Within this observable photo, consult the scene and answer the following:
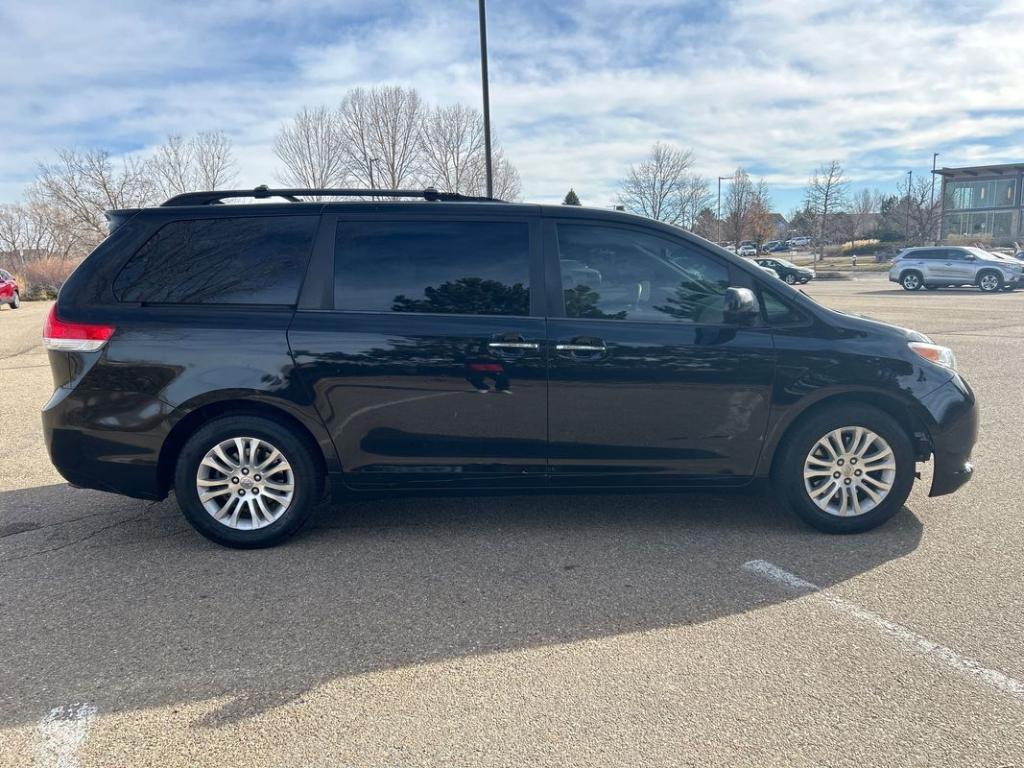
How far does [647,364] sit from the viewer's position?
3.99 m

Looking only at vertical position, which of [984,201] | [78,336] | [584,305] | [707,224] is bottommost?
[78,336]

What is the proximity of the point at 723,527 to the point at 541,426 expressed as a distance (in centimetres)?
133

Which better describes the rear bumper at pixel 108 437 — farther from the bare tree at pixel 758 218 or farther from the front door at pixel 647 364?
the bare tree at pixel 758 218

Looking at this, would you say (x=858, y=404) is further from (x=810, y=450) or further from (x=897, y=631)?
(x=897, y=631)

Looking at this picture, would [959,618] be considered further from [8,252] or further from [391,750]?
[8,252]

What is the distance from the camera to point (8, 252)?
4734 cm

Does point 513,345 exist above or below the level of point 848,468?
above

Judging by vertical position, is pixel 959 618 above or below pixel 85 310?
below

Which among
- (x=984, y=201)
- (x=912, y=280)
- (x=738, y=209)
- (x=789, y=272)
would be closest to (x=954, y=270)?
(x=912, y=280)

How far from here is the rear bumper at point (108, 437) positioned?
13.0ft

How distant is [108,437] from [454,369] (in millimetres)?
1976

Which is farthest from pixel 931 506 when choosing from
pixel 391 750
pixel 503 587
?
pixel 391 750

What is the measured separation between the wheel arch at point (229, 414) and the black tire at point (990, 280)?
97.9ft

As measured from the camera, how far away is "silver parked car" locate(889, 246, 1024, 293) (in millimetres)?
26641
